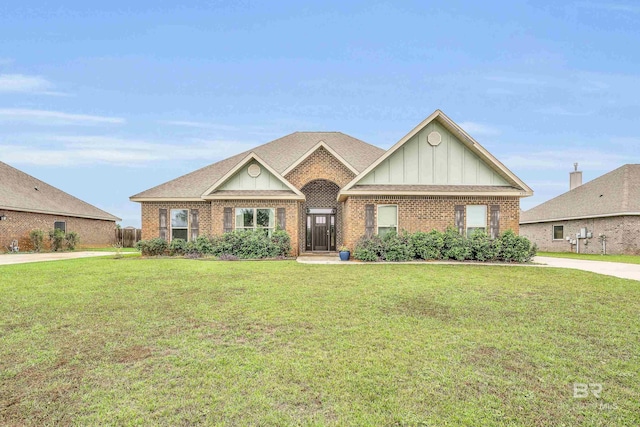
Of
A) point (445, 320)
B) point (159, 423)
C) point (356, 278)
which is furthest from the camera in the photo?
point (356, 278)

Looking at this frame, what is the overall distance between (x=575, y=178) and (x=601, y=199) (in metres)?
7.85

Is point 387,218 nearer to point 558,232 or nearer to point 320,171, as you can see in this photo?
point 320,171

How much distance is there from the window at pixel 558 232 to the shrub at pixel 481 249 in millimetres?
18091

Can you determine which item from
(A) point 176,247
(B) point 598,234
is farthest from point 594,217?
(A) point 176,247

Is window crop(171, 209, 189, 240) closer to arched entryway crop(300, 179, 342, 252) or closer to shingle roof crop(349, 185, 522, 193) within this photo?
arched entryway crop(300, 179, 342, 252)

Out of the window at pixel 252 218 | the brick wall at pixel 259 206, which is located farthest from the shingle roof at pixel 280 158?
the window at pixel 252 218

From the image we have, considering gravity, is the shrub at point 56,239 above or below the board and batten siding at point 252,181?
below

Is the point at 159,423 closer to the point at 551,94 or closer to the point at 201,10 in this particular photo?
the point at 201,10

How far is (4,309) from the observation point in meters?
6.67

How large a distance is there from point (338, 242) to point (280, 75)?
46.5 ft

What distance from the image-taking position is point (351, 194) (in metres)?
16.3

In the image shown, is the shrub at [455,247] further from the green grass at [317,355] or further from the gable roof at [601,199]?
the gable roof at [601,199]

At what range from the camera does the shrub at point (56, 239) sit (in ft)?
80.8

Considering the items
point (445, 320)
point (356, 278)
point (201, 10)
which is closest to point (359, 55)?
point (201, 10)
